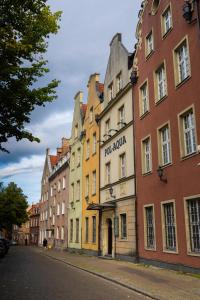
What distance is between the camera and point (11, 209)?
216 ft

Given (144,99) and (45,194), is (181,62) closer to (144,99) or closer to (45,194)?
(144,99)

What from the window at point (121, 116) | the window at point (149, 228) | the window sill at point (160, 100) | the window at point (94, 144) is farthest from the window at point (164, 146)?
the window at point (94, 144)

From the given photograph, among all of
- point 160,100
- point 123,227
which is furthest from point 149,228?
point 160,100

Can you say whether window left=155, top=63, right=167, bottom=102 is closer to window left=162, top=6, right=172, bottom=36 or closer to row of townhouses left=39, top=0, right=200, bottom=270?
row of townhouses left=39, top=0, right=200, bottom=270

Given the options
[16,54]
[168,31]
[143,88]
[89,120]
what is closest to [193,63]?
[168,31]

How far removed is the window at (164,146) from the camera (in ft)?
58.7

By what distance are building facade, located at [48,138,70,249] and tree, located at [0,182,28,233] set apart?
624 inches

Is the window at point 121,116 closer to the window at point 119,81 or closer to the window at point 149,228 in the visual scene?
the window at point 119,81

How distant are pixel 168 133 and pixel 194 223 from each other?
189 inches

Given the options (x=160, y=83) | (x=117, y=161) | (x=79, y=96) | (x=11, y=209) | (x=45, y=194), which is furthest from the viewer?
(x=11, y=209)

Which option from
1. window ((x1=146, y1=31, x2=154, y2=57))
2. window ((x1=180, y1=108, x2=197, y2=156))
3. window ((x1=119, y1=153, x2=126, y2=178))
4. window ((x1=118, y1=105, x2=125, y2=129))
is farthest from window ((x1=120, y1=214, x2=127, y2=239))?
window ((x1=146, y1=31, x2=154, y2=57))

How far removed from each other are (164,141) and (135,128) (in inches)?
154

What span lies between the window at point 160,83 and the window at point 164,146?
71.4 inches

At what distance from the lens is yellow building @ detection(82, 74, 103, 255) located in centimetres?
2945
